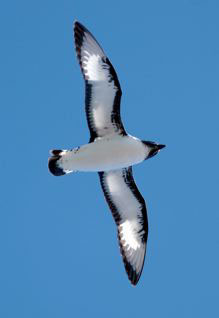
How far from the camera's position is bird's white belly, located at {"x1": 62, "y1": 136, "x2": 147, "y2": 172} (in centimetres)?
1553

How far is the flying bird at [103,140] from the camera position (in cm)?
1528

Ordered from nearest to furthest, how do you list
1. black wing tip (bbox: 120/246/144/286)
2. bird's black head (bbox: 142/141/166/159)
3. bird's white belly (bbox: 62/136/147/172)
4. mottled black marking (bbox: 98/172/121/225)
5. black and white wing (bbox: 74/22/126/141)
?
1. black and white wing (bbox: 74/22/126/141)
2. bird's white belly (bbox: 62/136/147/172)
3. bird's black head (bbox: 142/141/166/159)
4. black wing tip (bbox: 120/246/144/286)
5. mottled black marking (bbox: 98/172/121/225)

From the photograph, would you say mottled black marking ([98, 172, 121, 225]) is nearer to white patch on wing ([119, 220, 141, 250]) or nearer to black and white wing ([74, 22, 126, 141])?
white patch on wing ([119, 220, 141, 250])

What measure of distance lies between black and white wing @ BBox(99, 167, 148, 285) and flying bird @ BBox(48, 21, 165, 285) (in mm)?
21

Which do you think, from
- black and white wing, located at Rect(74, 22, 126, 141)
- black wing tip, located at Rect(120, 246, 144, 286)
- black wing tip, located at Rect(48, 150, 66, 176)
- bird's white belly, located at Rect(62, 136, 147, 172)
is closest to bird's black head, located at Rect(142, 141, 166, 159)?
bird's white belly, located at Rect(62, 136, 147, 172)

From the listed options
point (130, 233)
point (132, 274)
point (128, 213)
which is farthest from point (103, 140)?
point (132, 274)

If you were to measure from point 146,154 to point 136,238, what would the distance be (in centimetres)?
205

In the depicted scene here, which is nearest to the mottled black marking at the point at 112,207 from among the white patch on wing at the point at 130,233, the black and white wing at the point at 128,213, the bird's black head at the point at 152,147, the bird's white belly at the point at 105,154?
the black and white wing at the point at 128,213

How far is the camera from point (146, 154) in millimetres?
15797

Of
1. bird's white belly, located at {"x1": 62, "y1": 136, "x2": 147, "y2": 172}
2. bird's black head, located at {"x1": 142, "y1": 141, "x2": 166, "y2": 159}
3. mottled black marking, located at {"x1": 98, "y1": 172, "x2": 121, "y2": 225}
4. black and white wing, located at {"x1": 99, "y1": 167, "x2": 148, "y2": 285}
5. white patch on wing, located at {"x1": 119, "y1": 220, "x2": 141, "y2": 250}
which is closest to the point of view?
bird's white belly, located at {"x1": 62, "y1": 136, "x2": 147, "y2": 172}

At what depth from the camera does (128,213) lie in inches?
667

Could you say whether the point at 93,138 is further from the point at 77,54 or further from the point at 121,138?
the point at 77,54

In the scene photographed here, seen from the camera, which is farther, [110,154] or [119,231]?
[119,231]

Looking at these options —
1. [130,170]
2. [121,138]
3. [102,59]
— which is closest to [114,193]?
[130,170]
